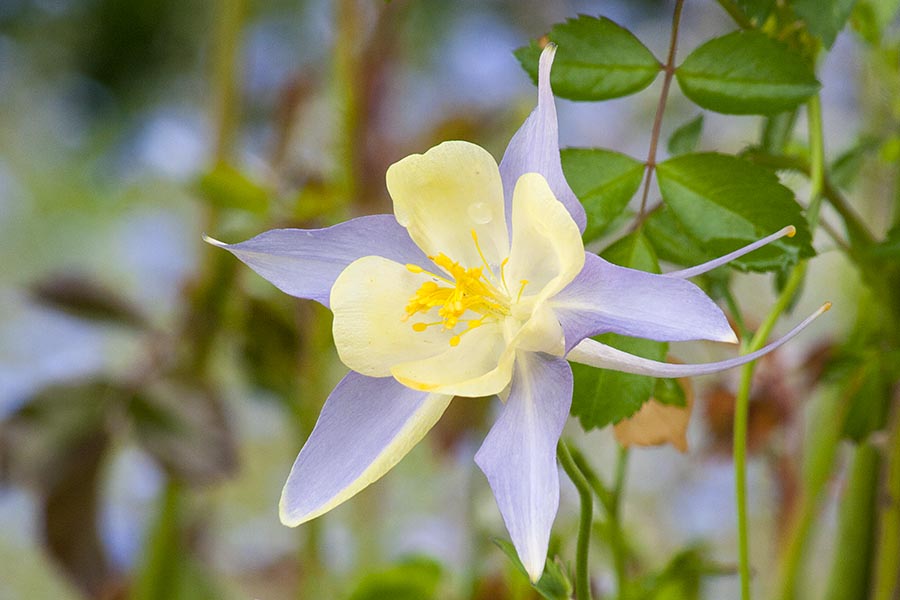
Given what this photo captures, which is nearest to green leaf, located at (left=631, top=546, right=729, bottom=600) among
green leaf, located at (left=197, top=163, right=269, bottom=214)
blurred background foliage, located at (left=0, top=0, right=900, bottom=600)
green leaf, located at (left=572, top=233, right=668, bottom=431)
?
blurred background foliage, located at (left=0, top=0, right=900, bottom=600)

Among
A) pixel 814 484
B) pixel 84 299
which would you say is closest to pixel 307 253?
pixel 814 484

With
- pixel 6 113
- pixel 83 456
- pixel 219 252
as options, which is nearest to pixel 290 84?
pixel 219 252

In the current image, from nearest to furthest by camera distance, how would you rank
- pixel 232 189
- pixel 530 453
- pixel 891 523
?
pixel 530 453, pixel 891 523, pixel 232 189

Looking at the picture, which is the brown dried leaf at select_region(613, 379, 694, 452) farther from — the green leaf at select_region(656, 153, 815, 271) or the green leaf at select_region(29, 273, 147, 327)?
the green leaf at select_region(29, 273, 147, 327)

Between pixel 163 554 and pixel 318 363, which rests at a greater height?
pixel 318 363

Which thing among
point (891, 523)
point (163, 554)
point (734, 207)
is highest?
point (734, 207)

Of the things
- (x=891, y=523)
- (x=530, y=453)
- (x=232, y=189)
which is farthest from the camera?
(x=232, y=189)

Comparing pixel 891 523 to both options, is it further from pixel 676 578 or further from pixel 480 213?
pixel 480 213
